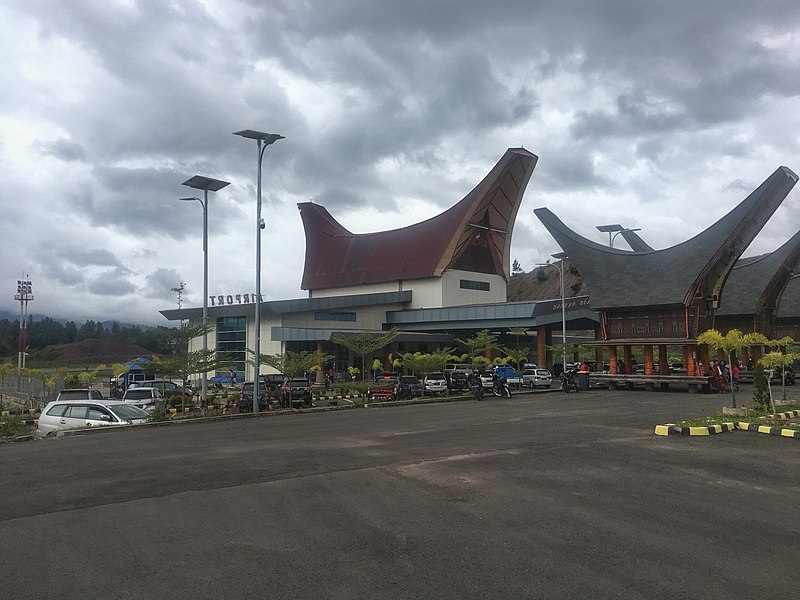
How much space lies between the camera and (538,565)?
5.57 metres

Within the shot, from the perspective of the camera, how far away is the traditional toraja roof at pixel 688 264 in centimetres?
3228

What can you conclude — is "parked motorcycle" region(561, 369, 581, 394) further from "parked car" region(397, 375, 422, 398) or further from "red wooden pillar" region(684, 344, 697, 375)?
"parked car" region(397, 375, 422, 398)

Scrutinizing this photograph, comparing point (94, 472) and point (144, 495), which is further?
point (94, 472)

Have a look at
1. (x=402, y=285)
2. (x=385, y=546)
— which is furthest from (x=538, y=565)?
(x=402, y=285)

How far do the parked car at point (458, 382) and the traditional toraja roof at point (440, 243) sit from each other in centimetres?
2697

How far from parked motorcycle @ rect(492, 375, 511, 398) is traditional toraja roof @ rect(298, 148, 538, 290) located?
28.3 metres

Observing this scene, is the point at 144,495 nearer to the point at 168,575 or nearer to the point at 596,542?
the point at 168,575

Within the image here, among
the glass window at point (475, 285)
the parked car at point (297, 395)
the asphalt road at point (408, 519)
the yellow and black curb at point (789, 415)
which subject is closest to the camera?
the asphalt road at point (408, 519)

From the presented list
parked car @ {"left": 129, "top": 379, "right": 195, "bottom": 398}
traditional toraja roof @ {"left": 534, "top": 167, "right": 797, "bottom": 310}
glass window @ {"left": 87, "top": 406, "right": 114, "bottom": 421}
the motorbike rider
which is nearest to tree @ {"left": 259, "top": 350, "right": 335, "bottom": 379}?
parked car @ {"left": 129, "top": 379, "right": 195, "bottom": 398}

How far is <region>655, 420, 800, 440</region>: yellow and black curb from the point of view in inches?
544

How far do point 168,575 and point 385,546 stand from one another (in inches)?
80.6

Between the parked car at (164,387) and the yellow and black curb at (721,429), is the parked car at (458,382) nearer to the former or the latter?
the parked car at (164,387)

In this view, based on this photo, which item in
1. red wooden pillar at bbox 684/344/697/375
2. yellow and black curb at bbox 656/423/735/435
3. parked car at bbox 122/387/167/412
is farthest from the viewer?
red wooden pillar at bbox 684/344/697/375

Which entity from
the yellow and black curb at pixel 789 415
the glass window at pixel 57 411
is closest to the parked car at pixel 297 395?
the glass window at pixel 57 411
